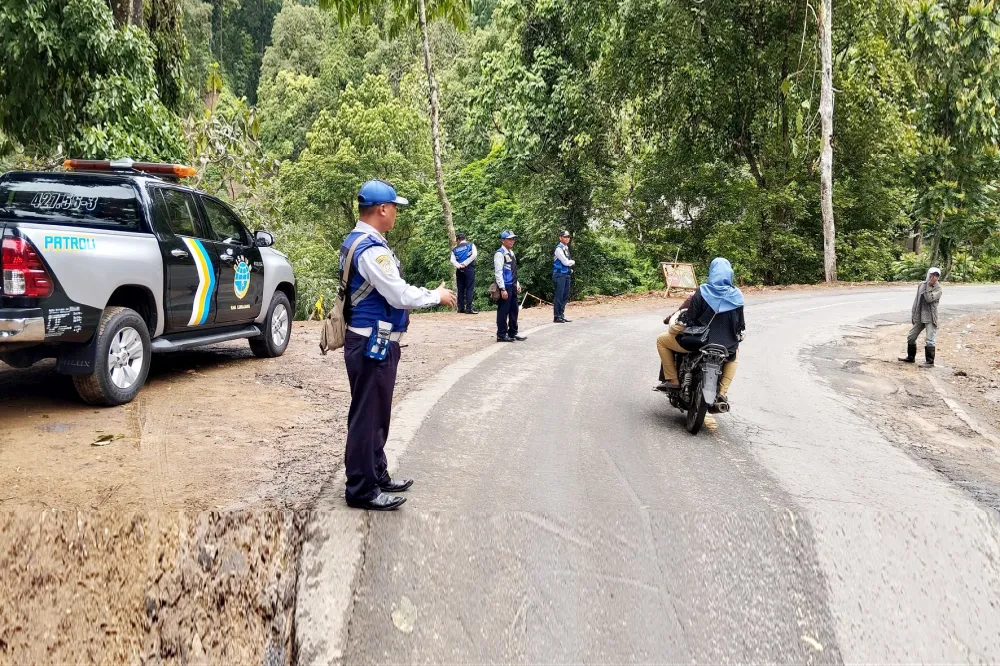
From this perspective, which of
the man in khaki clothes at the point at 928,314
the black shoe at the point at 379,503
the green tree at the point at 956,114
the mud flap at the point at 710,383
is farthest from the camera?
the green tree at the point at 956,114

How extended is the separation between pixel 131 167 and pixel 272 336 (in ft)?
8.49

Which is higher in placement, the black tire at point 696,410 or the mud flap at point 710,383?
the mud flap at point 710,383

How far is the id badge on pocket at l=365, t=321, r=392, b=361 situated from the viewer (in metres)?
4.57

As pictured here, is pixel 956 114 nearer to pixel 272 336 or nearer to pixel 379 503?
pixel 272 336

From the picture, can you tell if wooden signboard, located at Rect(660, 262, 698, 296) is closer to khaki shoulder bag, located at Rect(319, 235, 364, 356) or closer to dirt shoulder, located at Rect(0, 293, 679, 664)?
dirt shoulder, located at Rect(0, 293, 679, 664)

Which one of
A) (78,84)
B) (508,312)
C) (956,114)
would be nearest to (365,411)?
(508,312)

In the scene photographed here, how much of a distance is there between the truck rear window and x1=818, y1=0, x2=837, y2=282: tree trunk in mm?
23301

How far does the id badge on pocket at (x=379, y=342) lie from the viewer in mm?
4566

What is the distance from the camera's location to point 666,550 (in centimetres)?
480

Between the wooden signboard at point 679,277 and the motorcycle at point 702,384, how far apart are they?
52.5ft

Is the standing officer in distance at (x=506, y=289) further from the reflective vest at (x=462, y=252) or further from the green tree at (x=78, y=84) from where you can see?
the green tree at (x=78, y=84)

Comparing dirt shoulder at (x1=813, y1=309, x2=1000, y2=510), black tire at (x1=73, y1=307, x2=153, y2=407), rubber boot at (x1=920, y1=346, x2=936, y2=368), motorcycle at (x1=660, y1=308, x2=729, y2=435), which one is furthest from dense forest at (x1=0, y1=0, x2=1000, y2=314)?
motorcycle at (x1=660, y1=308, x2=729, y2=435)

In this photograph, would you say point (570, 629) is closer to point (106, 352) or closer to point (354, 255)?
point (354, 255)

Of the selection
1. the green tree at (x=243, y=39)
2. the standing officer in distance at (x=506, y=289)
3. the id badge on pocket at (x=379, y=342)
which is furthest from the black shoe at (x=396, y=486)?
the green tree at (x=243, y=39)
